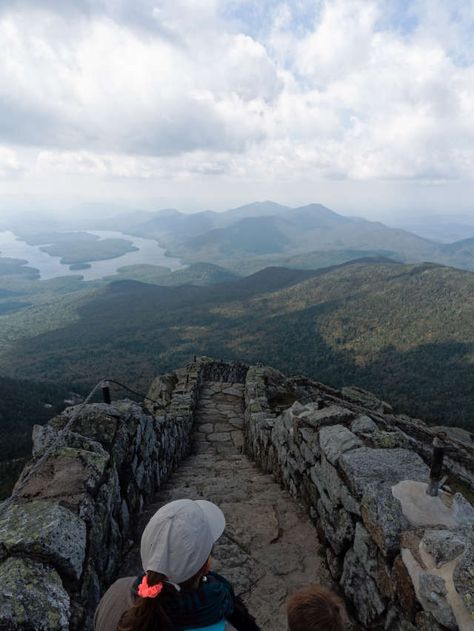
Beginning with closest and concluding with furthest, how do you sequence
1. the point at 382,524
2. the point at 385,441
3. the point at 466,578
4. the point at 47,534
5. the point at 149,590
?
the point at 149,590 < the point at 466,578 < the point at 47,534 < the point at 382,524 < the point at 385,441

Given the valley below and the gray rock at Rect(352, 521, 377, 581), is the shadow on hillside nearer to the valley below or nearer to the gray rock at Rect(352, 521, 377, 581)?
the valley below

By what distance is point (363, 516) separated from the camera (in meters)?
3.62

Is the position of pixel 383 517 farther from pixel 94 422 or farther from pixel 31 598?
pixel 94 422

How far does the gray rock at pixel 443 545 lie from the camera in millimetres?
2705

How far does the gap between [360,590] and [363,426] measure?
2209mm

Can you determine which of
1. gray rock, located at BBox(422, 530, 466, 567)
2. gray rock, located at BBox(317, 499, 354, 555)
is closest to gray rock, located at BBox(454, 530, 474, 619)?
gray rock, located at BBox(422, 530, 466, 567)

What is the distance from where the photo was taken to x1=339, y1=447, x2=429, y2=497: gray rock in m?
3.91

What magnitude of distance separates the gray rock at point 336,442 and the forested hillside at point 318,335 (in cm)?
3827

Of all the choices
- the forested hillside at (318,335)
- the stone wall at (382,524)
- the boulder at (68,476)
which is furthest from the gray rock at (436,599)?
the forested hillside at (318,335)

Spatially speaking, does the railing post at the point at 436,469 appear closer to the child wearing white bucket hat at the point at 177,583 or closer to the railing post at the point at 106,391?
the child wearing white bucket hat at the point at 177,583

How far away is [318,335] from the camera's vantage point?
100500 millimetres

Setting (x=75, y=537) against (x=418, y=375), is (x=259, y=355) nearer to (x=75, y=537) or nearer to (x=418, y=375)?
(x=418, y=375)

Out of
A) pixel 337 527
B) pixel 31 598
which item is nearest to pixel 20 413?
pixel 337 527

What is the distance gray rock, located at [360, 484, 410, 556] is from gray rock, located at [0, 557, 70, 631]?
2539 mm
